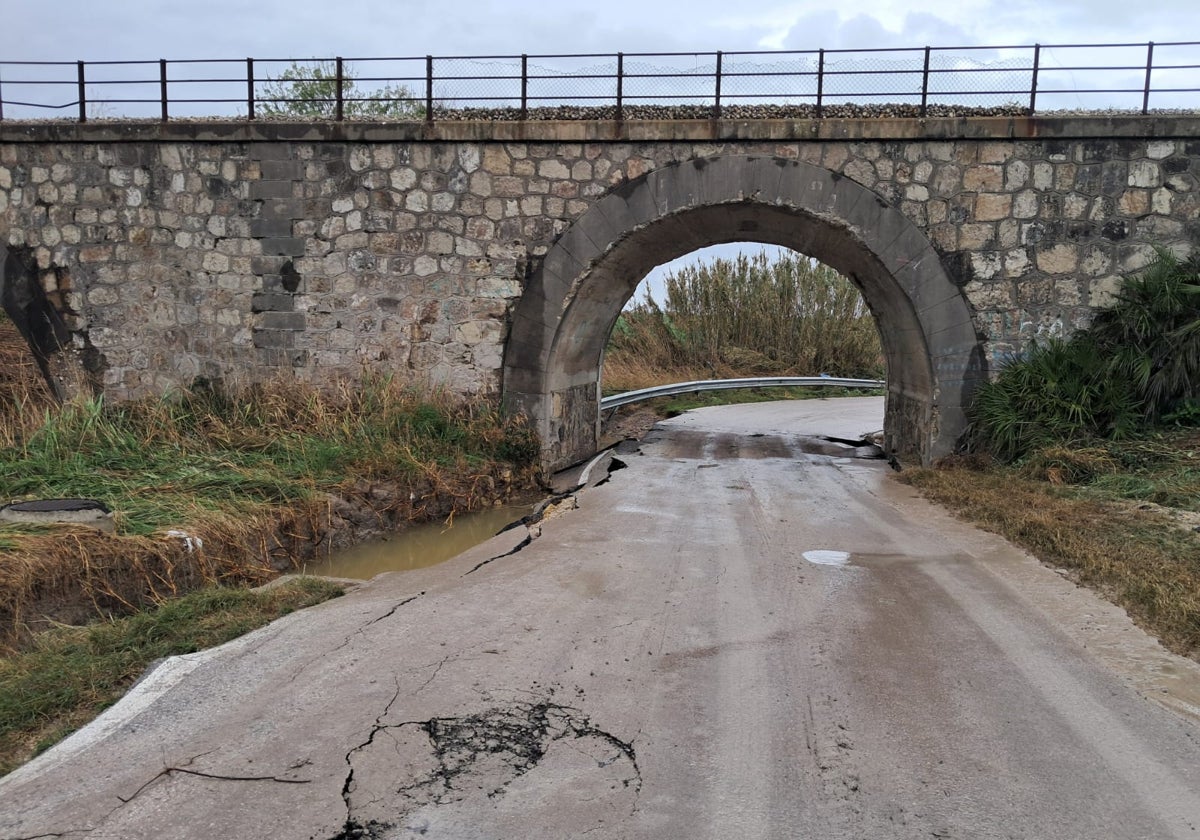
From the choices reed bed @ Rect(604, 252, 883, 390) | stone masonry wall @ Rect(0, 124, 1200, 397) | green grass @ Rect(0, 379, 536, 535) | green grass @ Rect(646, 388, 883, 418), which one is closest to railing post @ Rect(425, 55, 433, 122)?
stone masonry wall @ Rect(0, 124, 1200, 397)

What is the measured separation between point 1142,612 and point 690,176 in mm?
6130

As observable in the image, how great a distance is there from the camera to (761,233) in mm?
10430

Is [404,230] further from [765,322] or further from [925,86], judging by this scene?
[765,322]

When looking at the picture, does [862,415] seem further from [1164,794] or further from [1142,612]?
[1164,794]

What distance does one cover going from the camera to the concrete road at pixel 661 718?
8.93 ft

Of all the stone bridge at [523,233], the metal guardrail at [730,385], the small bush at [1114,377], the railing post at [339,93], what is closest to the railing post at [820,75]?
the stone bridge at [523,233]

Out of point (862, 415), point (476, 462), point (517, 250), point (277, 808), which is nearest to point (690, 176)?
point (517, 250)

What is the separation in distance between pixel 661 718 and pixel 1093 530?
396cm

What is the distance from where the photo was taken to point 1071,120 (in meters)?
8.57

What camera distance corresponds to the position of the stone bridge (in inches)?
344

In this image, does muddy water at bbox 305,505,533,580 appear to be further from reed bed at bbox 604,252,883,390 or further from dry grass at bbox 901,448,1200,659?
reed bed at bbox 604,252,883,390

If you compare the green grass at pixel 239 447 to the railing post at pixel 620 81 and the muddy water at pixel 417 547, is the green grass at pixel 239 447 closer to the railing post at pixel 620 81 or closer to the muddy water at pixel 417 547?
the muddy water at pixel 417 547

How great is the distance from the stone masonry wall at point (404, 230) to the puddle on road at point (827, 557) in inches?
162

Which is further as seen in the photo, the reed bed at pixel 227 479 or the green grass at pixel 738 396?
the green grass at pixel 738 396
